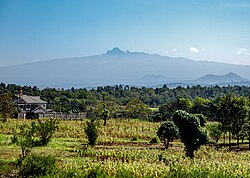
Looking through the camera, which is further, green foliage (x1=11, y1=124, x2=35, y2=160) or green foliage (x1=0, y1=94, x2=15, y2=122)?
green foliage (x1=0, y1=94, x2=15, y2=122)

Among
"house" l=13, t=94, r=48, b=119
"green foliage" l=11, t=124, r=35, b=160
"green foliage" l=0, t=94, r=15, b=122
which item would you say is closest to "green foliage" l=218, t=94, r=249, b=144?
"green foliage" l=11, t=124, r=35, b=160

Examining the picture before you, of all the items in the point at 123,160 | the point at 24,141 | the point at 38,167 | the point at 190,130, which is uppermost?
the point at 190,130

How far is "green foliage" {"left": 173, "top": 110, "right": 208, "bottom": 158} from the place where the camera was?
16219 millimetres

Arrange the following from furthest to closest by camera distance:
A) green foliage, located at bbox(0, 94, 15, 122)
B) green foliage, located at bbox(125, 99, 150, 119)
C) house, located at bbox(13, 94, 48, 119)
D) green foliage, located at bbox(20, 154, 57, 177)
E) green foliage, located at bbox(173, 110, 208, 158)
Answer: house, located at bbox(13, 94, 48, 119)
green foliage, located at bbox(125, 99, 150, 119)
green foliage, located at bbox(0, 94, 15, 122)
green foliage, located at bbox(173, 110, 208, 158)
green foliage, located at bbox(20, 154, 57, 177)

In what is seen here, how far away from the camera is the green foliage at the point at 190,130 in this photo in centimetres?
1622

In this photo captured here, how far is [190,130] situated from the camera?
16.3 meters

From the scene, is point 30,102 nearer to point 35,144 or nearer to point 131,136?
point 131,136

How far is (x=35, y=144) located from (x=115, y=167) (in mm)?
9103

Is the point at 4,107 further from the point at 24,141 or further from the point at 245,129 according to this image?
the point at 245,129

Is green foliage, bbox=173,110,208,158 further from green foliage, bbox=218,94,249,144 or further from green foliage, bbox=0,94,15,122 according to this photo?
green foliage, bbox=0,94,15,122

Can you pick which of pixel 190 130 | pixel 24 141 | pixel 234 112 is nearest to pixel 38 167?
pixel 24 141

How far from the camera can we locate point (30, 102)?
59.5 meters

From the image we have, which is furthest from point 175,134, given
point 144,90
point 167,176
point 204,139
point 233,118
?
point 144,90

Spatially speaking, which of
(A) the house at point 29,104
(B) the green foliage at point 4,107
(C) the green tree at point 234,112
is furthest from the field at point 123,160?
(A) the house at point 29,104
